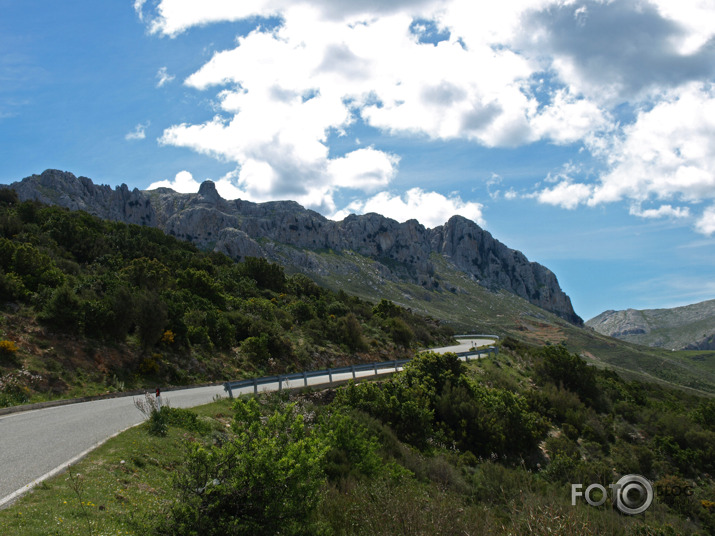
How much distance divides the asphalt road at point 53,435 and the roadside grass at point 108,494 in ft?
1.34

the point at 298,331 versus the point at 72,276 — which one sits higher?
the point at 72,276

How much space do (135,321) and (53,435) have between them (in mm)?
12648

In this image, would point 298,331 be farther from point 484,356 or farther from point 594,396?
point 594,396

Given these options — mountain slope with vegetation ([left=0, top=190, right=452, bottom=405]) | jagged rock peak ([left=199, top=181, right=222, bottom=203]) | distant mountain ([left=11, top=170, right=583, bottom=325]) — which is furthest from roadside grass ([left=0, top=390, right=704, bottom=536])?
jagged rock peak ([left=199, top=181, right=222, bottom=203])

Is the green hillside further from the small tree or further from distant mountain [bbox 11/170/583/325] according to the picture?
distant mountain [bbox 11/170/583/325]

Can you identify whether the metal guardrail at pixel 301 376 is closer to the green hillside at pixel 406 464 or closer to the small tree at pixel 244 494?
the green hillside at pixel 406 464

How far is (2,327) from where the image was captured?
61.9 feet

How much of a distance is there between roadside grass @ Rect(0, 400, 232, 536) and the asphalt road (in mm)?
410

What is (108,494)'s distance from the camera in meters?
7.35

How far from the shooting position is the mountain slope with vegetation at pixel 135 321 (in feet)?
62.6

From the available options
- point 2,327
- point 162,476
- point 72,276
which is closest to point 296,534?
point 162,476

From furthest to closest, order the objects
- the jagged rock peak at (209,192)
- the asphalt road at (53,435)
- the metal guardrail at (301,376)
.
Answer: the jagged rock peak at (209,192)
the metal guardrail at (301,376)
the asphalt road at (53,435)

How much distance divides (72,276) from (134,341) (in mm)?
7240

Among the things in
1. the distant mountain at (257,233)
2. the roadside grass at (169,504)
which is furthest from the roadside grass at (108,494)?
the distant mountain at (257,233)
